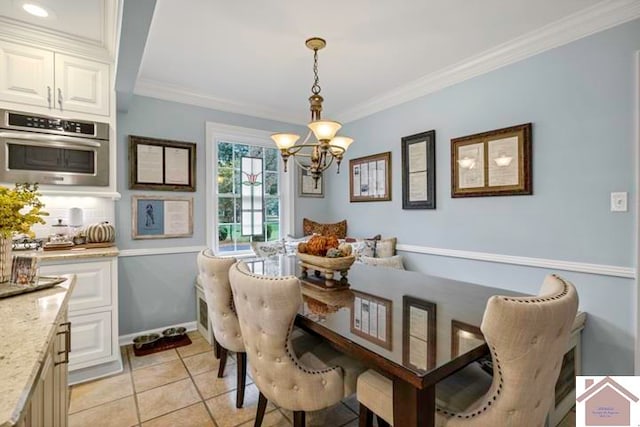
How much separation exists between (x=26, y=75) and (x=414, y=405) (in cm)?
307

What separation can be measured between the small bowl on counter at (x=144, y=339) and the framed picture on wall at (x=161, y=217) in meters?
0.93

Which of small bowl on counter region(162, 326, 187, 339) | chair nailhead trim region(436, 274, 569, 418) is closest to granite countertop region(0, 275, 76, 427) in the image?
chair nailhead trim region(436, 274, 569, 418)

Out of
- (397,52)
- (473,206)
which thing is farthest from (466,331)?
(397,52)

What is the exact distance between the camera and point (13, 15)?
2018 millimetres

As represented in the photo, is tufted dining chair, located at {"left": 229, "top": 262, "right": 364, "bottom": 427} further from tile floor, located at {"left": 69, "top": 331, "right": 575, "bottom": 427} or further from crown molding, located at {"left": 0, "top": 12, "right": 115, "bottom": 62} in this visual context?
crown molding, located at {"left": 0, "top": 12, "right": 115, "bottom": 62}

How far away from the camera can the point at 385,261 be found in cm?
308

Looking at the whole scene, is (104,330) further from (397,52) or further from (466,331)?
(397,52)

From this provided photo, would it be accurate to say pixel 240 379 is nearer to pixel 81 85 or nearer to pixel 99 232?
pixel 99 232

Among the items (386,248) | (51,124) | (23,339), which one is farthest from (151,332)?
(23,339)

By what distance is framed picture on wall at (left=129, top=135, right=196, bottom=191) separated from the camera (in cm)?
303

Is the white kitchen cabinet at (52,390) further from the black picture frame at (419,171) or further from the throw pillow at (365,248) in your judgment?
the black picture frame at (419,171)

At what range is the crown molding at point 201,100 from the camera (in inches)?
120

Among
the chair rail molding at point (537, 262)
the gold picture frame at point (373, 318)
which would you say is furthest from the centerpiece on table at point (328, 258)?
the chair rail molding at point (537, 262)

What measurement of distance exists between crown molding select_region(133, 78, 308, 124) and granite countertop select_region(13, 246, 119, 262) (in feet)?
5.23
